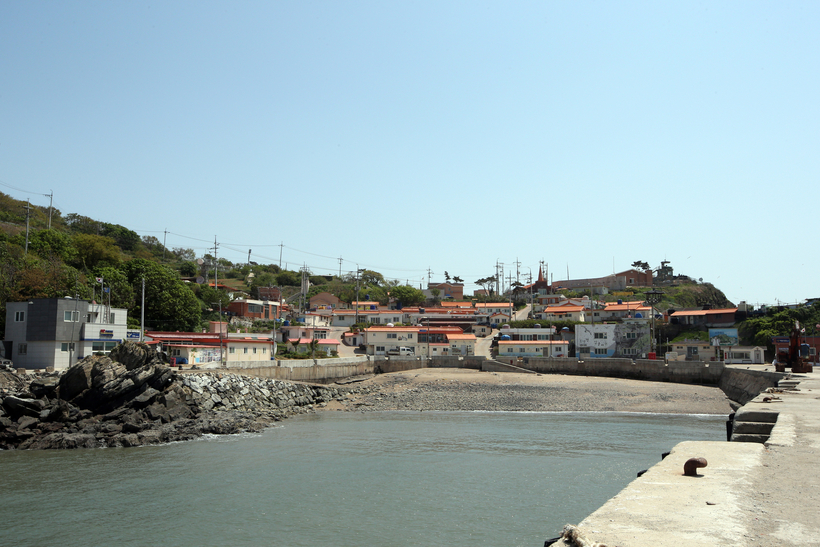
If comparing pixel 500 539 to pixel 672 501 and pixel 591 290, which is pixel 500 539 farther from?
pixel 591 290

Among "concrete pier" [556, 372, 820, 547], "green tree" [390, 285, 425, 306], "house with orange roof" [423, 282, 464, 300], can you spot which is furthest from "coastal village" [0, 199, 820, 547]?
Answer: "house with orange roof" [423, 282, 464, 300]

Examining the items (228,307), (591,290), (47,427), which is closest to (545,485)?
(47,427)

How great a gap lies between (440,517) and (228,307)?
64.8 metres

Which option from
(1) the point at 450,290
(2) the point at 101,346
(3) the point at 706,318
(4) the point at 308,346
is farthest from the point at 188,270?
(3) the point at 706,318

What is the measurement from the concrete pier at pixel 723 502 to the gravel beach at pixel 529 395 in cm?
3024

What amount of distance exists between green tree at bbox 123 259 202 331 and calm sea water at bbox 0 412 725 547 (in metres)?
30.9

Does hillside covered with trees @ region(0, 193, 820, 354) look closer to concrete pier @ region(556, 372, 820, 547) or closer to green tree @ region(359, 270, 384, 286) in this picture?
green tree @ region(359, 270, 384, 286)

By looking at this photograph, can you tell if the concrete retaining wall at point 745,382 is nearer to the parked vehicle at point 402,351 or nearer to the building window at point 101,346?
the parked vehicle at point 402,351

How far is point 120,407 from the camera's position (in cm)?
3175

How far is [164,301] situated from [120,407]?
27.9 m

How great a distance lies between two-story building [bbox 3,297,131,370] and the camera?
3888cm

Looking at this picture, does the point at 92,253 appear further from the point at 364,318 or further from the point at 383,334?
the point at 383,334

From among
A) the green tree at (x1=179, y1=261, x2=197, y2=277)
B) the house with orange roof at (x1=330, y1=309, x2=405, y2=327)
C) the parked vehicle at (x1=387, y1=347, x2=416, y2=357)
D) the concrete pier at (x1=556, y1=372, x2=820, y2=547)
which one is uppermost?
the green tree at (x1=179, y1=261, x2=197, y2=277)

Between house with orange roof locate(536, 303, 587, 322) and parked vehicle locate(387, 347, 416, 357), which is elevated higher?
house with orange roof locate(536, 303, 587, 322)
